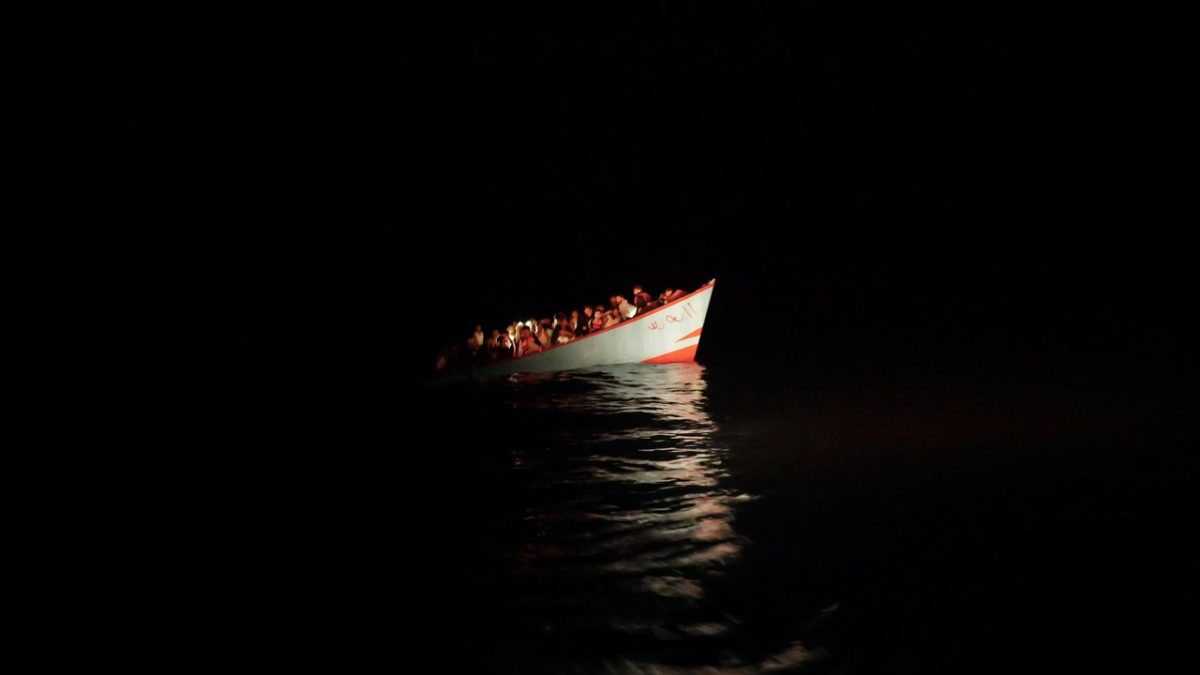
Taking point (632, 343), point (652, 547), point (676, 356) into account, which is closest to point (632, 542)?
point (652, 547)

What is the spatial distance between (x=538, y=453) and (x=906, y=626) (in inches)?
225

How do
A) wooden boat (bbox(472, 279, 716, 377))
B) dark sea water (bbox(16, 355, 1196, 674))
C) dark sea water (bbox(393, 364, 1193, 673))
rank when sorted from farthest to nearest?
1. wooden boat (bbox(472, 279, 716, 377))
2. dark sea water (bbox(16, 355, 1196, 674))
3. dark sea water (bbox(393, 364, 1193, 673))

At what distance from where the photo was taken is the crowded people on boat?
1836 centimetres

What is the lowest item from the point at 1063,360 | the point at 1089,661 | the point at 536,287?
the point at 1089,661

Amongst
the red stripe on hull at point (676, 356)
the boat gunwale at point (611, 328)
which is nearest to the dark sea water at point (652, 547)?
the boat gunwale at point (611, 328)

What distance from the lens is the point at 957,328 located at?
26.2 metres

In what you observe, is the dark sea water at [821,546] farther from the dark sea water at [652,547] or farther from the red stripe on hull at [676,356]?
the red stripe on hull at [676,356]

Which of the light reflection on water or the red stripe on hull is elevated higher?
the red stripe on hull

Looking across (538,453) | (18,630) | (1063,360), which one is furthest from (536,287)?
(18,630)

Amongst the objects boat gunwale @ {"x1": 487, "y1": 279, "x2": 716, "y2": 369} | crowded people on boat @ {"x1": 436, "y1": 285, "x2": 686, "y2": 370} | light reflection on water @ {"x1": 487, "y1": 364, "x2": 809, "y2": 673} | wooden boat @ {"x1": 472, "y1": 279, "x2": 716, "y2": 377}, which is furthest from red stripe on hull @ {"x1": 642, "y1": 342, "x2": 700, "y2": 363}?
light reflection on water @ {"x1": 487, "y1": 364, "x2": 809, "y2": 673}

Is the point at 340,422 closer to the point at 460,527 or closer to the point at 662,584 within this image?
the point at 460,527

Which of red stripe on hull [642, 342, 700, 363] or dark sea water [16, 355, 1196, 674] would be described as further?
red stripe on hull [642, 342, 700, 363]

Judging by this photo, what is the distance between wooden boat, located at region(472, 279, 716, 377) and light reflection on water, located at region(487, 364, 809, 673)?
6.92 metres

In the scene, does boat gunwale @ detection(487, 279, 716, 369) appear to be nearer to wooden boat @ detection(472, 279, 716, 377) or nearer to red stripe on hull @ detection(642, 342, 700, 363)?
wooden boat @ detection(472, 279, 716, 377)
